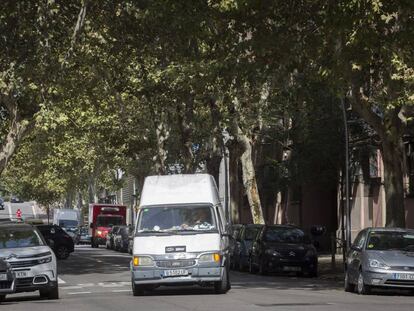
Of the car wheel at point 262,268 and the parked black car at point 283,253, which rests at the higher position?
the parked black car at point 283,253

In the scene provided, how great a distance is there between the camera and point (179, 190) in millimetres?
19375

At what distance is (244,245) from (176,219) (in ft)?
37.9

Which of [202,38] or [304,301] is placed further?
[202,38]

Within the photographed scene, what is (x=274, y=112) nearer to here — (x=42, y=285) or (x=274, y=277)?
(x=274, y=277)

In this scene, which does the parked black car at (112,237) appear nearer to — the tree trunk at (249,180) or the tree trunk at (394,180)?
the tree trunk at (249,180)

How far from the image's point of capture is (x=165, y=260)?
708 inches

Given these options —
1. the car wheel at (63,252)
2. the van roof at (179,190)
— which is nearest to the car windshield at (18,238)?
the van roof at (179,190)

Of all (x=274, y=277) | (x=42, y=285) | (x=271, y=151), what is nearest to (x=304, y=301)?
(x=42, y=285)

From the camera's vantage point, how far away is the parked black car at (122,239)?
4988cm

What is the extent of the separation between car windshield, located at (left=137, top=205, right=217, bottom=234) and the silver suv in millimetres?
2008

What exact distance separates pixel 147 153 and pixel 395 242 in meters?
35.3

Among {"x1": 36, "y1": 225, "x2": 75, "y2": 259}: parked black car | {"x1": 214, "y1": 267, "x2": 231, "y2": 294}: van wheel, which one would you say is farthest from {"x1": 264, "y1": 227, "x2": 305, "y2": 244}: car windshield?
{"x1": 36, "y1": 225, "x2": 75, "y2": 259}: parked black car

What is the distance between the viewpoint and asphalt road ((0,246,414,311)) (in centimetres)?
1577

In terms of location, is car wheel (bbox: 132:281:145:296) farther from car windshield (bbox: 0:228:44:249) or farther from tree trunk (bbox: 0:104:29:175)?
tree trunk (bbox: 0:104:29:175)
